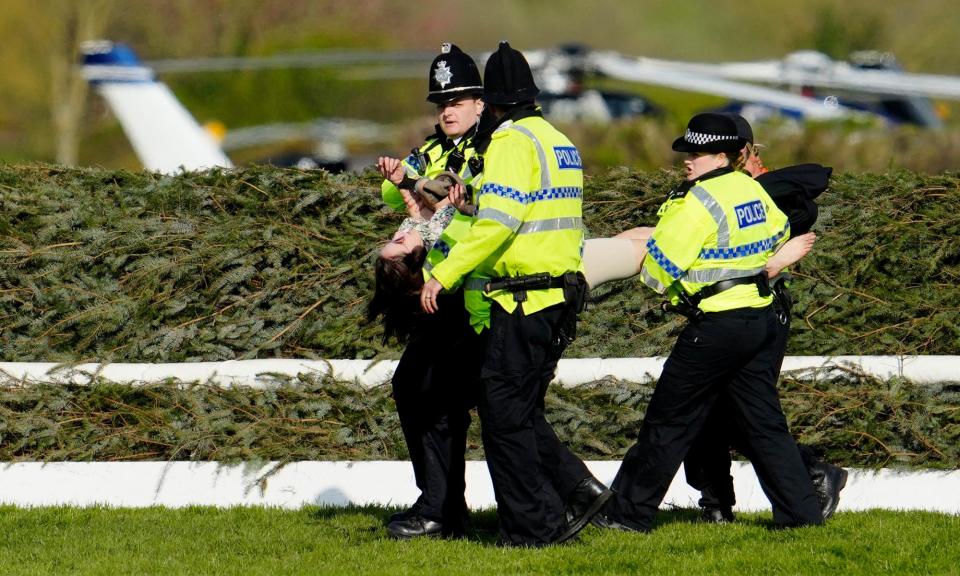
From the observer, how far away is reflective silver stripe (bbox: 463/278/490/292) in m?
5.50

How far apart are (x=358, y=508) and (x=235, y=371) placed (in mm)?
1415

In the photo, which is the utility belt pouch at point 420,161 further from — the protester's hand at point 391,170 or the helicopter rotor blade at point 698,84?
the helicopter rotor blade at point 698,84

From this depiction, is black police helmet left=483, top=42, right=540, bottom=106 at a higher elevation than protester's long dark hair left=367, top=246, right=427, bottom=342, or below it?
higher

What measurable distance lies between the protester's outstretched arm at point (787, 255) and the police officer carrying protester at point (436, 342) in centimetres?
136

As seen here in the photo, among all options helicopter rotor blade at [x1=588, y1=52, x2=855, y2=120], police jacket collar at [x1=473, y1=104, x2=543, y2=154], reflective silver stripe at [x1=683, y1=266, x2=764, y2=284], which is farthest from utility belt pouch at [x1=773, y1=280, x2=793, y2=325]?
helicopter rotor blade at [x1=588, y1=52, x2=855, y2=120]

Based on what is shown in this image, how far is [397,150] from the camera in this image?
30.9m

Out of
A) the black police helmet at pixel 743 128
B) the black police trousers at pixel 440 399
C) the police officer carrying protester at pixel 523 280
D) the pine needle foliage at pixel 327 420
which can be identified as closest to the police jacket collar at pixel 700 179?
the black police helmet at pixel 743 128

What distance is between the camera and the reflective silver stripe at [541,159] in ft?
17.7

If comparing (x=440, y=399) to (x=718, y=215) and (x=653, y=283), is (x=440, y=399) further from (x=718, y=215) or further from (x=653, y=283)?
(x=718, y=215)

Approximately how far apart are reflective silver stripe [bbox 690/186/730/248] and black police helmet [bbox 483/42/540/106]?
0.85 m

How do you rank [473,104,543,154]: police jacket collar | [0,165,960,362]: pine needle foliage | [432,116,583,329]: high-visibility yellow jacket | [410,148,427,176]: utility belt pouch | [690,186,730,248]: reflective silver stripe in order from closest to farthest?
[432,116,583,329]: high-visibility yellow jacket → [473,104,543,154]: police jacket collar → [690,186,730,248]: reflective silver stripe → [410,148,427,176]: utility belt pouch → [0,165,960,362]: pine needle foliage

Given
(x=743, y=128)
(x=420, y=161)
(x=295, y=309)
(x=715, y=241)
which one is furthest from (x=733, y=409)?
(x=295, y=309)

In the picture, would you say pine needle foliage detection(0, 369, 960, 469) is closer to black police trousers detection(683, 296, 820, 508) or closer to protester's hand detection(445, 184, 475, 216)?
black police trousers detection(683, 296, 820, 508)

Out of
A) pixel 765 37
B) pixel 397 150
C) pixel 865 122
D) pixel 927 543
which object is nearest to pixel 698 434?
pixel 927 543
